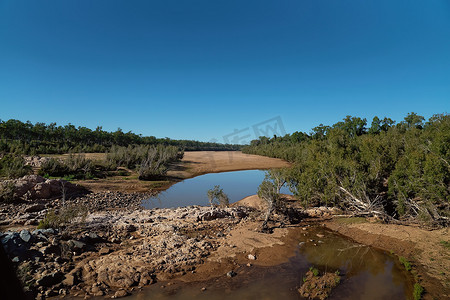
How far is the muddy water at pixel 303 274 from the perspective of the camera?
282 inches

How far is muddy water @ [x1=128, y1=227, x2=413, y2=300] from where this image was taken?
7172mm

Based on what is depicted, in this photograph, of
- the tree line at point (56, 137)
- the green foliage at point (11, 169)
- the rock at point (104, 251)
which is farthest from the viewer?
the tree line at point (56, 137)

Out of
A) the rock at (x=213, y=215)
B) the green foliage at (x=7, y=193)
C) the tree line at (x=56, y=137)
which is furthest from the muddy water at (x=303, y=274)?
the tree line at (x=56, y=137)

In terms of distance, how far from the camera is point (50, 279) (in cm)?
674

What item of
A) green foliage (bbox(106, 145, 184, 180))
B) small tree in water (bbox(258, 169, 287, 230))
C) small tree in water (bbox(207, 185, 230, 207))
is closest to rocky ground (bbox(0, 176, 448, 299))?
small tree in water (bbox(258, 169, 287, 230))

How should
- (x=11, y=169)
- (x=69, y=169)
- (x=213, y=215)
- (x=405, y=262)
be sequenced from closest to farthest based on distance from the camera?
(x=405, y=262) < (x=213, y=215) < (x=11, y=169) < (x=69, y=169)

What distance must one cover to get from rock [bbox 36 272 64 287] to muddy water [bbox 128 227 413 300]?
8.39ft

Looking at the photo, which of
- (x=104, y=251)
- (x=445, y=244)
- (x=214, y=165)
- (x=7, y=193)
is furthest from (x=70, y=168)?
(x=214, y=165)

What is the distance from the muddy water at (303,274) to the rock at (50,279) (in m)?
2.56

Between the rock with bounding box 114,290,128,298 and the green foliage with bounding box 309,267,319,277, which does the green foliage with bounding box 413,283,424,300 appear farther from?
the rock with bounding box 114,290,128,298

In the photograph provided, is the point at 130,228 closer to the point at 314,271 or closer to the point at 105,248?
the point at 105,248

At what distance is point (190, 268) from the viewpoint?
27.6ft

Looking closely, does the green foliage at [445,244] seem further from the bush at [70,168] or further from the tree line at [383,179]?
the bush at [70,168]

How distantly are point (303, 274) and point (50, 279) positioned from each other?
8672 millimetres
